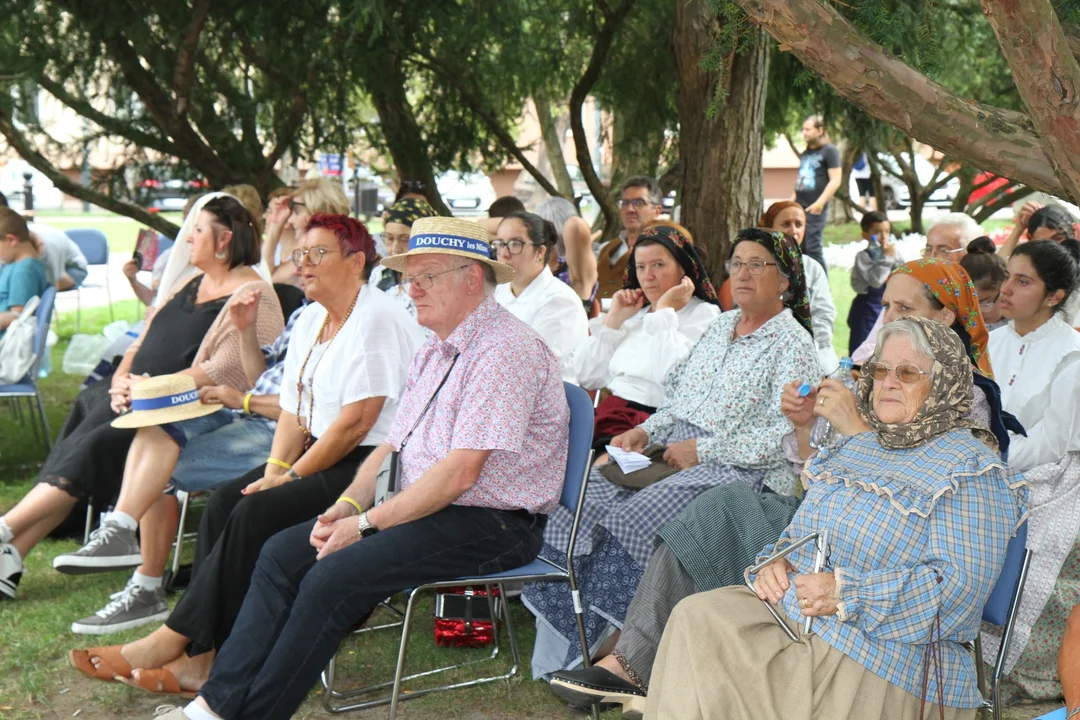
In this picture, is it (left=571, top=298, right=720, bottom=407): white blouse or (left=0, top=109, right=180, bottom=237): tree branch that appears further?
(left=0, top=109, right=180, bottom=237): tree branch

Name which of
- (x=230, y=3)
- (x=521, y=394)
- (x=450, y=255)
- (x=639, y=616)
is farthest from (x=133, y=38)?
(x=639, y=616)

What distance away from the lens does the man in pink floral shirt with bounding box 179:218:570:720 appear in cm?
322

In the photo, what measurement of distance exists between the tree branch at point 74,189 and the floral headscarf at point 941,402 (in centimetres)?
Answer: 566

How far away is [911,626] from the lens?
2590 millimetres

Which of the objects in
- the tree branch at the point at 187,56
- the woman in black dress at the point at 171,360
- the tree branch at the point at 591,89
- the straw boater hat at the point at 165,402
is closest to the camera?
the straw boater hat at the point at 165,402

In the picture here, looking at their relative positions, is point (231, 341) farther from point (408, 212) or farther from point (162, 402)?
point (408, 212)

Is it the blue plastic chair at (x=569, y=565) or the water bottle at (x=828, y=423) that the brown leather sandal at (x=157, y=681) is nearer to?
the blue plastic chair at (x=569, y=565)

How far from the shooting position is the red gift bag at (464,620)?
4.24m

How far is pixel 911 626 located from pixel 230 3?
533 cm

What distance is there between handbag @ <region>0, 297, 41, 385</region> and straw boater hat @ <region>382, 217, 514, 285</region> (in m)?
3.38

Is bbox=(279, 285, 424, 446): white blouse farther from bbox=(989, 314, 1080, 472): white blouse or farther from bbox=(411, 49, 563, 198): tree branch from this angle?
bbox=(411, 49, 563, 198): tree branch

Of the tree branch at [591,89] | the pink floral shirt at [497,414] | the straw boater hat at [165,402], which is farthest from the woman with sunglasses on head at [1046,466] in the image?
the tree branch at [591,89]

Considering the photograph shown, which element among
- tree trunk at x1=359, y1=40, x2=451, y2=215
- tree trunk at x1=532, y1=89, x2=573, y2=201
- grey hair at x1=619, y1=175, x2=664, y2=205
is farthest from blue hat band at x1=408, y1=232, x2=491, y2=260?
tree trunk at x1=532, y1=89, x2=573, y2=201

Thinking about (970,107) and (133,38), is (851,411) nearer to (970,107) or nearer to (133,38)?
(970,107)
